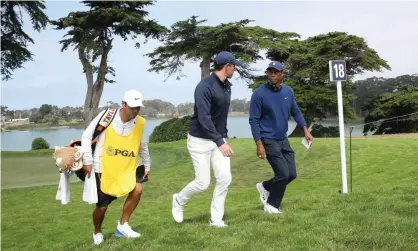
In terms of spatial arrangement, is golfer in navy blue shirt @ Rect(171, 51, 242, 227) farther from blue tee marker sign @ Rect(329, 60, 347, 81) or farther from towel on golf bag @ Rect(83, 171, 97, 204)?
blue tee marker sign @ Rect(329, 60, 347, 81)

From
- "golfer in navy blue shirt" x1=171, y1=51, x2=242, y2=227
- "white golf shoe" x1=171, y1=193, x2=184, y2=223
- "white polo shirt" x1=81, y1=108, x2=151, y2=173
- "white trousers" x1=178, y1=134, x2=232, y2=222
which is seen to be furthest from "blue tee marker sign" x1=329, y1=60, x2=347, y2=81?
"white polo shirt" x1=81, y1=108, x2=151, y2=173

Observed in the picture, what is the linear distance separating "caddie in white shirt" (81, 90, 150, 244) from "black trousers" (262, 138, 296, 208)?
1527mm

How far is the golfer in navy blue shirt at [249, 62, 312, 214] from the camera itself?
17.5ft

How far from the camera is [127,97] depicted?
4559 mm

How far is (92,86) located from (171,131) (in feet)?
22.0

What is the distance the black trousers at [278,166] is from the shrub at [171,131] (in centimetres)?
2049

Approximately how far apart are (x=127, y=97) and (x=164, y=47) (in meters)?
30.7

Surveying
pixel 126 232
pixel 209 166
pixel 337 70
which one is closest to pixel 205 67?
pixel 337 70

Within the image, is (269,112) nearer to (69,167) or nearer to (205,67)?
(69,167)

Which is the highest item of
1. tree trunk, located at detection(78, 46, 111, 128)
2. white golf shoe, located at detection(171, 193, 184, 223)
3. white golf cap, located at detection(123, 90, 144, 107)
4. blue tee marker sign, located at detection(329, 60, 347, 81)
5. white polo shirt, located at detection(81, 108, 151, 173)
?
tree trunk, located at detection(78, 46, 111, 128)

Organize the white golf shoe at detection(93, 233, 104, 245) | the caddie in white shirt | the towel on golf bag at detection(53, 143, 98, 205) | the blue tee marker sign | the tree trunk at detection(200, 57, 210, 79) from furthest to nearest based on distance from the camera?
1. the tree trunk at detection(200, 57, 210, 79)
2. the blue tee marker sign
3. the white golf shoe at detection(93, 233, 104, 245)
4. the caddie in white shirt
5. the towel on golf bag at detection(53, 143, 98, 205)

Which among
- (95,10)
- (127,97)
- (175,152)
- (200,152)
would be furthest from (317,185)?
(95,10)

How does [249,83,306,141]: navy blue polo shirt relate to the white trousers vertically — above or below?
above

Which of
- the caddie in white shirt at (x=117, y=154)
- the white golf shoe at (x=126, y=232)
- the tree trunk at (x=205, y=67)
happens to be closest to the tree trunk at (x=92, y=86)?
the tree trunk at (x=205, y=67)
